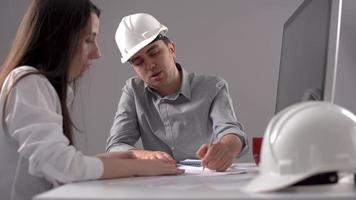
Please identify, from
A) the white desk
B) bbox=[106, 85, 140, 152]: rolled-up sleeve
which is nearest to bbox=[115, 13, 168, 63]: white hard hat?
bbox=[106, 85, 140, 152]: rolled-up sleeve

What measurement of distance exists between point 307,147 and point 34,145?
0.55 metres

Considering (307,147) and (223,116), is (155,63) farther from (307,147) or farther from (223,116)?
(307,147)

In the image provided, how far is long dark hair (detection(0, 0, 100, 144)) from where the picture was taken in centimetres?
120

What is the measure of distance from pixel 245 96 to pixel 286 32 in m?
1.41

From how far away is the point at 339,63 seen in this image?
0.98m

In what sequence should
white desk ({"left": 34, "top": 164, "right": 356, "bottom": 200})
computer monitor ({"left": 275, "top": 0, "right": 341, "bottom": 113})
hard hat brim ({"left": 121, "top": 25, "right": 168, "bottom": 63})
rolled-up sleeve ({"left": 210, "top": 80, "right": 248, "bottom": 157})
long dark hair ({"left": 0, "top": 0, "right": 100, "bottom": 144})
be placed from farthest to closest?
hard hat brim ({"left": 121, "top": 25, "right": 168, "bottom": 63}) → rolled-up sleeve ({"left": 210, "top": 80, "right": 248, "bottom": 157}) → long dark hair ({"left": 0, "top": 0, "right": 100, "bottom": 144}) → computer monitor ({"left": 275, "top": 0, "right": 341, "bottom": 113}) → white desk ({"left": 34, "top": 164, "right": 356, "bottom": 200})

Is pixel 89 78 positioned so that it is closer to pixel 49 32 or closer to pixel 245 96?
pixel 245 96

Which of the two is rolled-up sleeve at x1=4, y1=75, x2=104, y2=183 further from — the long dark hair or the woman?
the long dark hair

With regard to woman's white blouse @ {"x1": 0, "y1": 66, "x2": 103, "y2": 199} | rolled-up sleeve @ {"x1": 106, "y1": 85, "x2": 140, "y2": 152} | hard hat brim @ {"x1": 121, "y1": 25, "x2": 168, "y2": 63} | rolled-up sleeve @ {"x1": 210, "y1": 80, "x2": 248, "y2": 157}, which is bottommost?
rolled-up sleeve @ {"x1": 106, "y1": 85, "x2": 140, "y2": 152}

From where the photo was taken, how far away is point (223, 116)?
1.84 m

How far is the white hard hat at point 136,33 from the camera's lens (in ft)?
6.09

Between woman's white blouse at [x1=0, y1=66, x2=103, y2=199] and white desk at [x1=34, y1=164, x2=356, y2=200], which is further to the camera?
woman's white blouse at [x1=0, y1=66, x2=103, y2=199]

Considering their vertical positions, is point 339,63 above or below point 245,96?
above

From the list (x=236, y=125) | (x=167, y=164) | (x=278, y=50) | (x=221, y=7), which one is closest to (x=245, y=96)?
(x=278, y=50)
